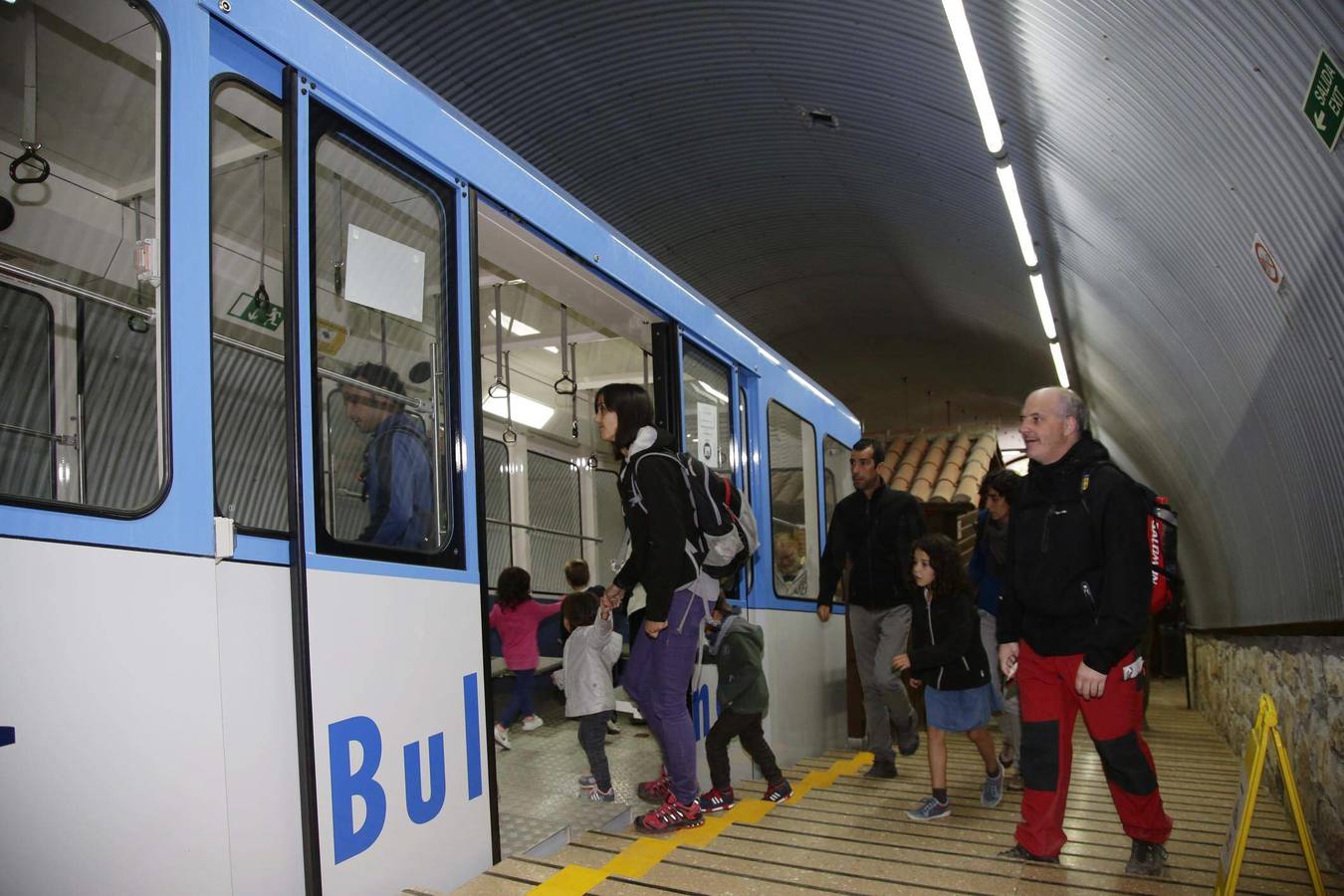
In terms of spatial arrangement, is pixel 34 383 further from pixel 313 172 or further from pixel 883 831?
pixel 883 831

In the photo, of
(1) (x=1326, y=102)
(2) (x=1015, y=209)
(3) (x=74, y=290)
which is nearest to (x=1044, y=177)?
(2) (x=1015, y=209)

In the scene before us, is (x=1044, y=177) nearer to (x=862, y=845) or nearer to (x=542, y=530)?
(x=862, y=845)

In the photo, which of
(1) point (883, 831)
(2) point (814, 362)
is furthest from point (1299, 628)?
(2) point (814, 362)

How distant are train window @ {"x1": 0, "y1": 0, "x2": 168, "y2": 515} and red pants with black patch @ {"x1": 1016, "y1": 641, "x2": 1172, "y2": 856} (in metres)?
2.82

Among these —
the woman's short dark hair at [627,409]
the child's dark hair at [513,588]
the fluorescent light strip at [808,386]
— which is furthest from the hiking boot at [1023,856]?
the child's dark hair at [513,588]

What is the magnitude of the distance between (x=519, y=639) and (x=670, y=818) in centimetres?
321

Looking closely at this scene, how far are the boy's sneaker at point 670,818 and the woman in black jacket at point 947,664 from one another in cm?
109

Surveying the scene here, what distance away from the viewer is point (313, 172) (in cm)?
272

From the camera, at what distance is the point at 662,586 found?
12.8ft

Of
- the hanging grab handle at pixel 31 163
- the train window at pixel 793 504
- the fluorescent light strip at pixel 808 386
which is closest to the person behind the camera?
the hanging grab handle at pixel 31 163

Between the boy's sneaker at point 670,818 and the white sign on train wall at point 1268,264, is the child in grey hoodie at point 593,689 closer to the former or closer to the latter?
the boy's sneaker at point 670,818

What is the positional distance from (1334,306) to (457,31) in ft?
18.0

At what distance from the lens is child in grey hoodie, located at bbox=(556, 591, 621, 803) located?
4586mm

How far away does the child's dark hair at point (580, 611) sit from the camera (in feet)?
16.8
